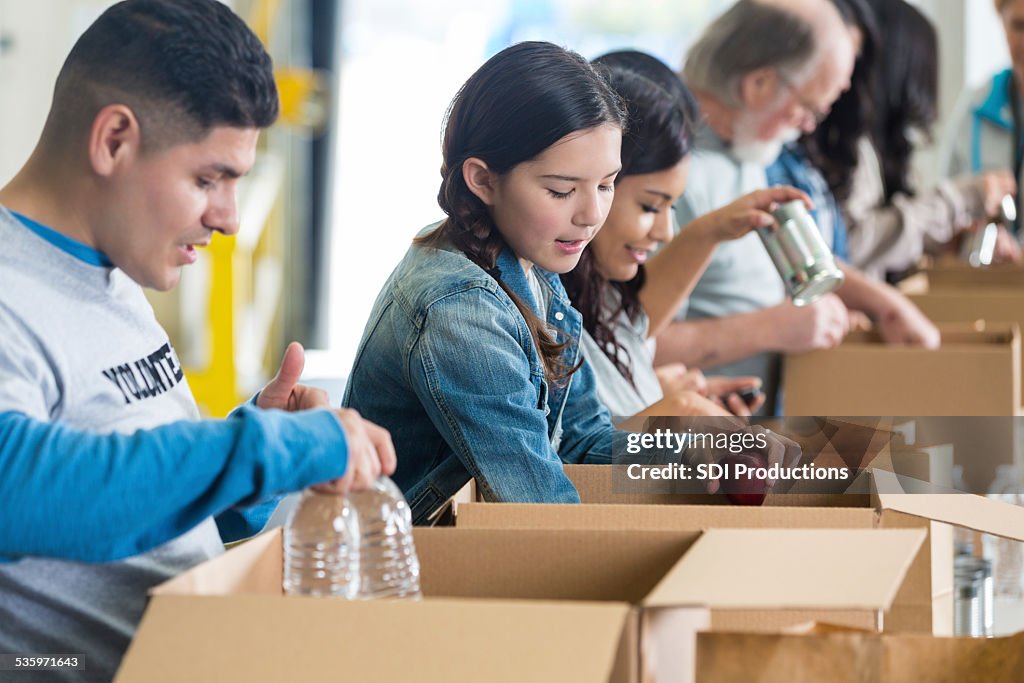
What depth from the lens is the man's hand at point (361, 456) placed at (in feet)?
2.50

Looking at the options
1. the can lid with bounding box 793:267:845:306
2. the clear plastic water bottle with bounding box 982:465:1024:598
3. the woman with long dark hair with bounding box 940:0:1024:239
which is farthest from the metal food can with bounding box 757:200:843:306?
the woman with long dark hair with bounding box 940:0:1024:239

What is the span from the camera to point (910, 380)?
187 cm

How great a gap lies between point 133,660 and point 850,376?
4.93 ft

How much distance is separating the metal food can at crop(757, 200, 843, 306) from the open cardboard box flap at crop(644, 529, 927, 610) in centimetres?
71

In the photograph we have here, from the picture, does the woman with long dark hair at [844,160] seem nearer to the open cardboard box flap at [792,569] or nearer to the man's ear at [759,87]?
the man's ear at [759,87]

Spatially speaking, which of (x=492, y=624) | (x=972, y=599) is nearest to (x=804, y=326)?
(x=972, y=599)

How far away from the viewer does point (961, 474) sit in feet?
4.61

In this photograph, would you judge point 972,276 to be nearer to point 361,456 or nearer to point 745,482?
point 745,482

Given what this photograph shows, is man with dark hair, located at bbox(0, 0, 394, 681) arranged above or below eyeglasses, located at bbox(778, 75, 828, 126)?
below

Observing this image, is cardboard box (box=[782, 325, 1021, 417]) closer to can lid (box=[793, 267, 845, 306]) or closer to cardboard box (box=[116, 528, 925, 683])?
can lid (box=[793, 267, 845, 306])

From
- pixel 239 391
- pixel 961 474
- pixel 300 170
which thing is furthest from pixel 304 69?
pixel 961 474

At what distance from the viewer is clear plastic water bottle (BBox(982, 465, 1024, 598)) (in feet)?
4.50

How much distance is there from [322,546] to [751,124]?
1330mm

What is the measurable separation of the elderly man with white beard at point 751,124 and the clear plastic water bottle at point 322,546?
1113 mm
